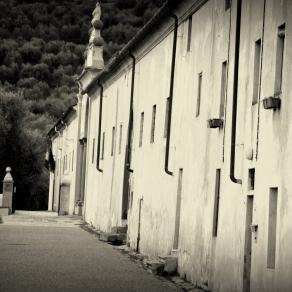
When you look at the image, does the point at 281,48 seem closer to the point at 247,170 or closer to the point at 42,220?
the point at 247,170

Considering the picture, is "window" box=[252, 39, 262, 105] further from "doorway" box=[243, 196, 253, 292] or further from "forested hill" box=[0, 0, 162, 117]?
"forested hill" box=[0, 0, 162, 117]

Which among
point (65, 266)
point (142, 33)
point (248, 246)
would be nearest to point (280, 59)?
point (248, 246)

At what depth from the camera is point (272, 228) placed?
1554cm

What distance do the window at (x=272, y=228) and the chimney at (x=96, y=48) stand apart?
37.7 metres

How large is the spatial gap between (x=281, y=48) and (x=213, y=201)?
4.83m

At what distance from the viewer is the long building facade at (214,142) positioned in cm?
1559

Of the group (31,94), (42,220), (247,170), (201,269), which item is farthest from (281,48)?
(31,94)

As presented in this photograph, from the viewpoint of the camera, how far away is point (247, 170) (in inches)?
675

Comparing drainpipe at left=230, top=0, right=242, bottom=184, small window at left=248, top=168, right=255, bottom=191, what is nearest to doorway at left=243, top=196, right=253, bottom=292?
small window at left=248, top=168, right=255, bottom=191

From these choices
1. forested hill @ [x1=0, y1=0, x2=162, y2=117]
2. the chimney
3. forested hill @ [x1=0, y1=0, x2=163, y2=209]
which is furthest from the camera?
forested hill @ [x1=0, y1=0, x2=162, y2=117]

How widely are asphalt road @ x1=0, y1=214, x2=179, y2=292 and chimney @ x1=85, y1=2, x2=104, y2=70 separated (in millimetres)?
16255

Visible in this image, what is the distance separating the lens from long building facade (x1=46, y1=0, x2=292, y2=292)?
1559 cm

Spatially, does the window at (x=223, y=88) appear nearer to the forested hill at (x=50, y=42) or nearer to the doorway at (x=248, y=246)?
the doorway at (x=248, y=246)

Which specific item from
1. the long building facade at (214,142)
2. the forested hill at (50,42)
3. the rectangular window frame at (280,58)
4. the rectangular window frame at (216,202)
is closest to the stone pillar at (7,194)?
the long building facade at (214,142)
